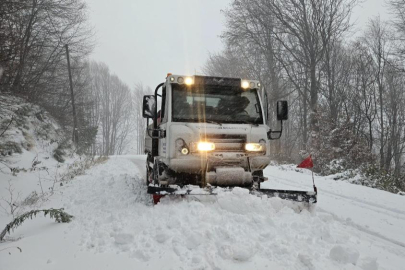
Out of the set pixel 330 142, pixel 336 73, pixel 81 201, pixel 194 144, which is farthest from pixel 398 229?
pixel 336 73

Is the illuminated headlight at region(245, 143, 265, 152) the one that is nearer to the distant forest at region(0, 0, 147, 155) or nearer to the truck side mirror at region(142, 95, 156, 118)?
the truck side mirror at region(142, 95, 156, 118)

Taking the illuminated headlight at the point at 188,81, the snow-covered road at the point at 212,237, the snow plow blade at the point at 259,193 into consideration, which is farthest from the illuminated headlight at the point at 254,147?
the illuminated headlight at the point at 188,81

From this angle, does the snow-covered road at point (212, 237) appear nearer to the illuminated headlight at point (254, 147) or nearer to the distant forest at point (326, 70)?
the illuminated headlight at point (254, 147)

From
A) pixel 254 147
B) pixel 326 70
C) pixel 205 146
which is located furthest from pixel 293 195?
pixel 326 70

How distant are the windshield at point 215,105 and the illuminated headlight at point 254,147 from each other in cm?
56

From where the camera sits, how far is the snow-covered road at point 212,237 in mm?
2545

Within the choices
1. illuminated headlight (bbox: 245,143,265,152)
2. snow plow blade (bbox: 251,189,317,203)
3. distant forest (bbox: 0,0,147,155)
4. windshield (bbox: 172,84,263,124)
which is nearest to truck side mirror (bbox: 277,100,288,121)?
windshield (bbox: 172,84,263,124)

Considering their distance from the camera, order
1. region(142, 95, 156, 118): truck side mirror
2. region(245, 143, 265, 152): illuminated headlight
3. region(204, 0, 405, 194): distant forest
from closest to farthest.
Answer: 1. region(245, 143, 265, 152): illuminated headlight
2. region(142, 95, 156, 118): truck side mirror
3. region(204, 0, 405, 194): distant forest

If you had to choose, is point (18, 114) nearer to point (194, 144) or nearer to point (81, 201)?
point (81, 201)

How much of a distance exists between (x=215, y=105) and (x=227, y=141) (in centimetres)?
86

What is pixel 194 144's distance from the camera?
4.59 meters

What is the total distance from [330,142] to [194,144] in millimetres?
10905

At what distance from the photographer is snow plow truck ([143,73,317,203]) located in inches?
176

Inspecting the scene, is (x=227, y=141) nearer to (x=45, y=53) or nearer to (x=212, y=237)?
(x=212, y=237)
